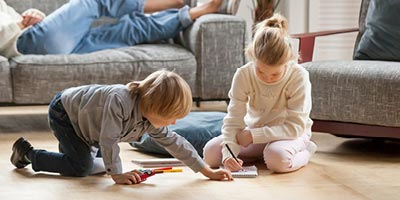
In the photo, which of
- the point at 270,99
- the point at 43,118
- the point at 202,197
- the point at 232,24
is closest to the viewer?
the point at 202,197

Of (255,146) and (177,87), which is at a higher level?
(177,87)

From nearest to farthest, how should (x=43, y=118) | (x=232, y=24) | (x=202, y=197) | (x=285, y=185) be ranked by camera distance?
1. (x=202, y=197)
2. (x=285, y=185)
3. (x=232, y=24)
4. (x=43, y=118)

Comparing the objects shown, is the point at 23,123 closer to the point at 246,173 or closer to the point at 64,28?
the point at 64,28

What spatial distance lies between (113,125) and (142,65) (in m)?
1.29

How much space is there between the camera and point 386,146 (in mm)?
3797

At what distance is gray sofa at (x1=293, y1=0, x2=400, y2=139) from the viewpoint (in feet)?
11.2

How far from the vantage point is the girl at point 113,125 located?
2.83 metres

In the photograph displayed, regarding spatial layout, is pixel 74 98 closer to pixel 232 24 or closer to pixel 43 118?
pixel 232 24

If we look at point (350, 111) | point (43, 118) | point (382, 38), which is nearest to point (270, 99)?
point (350, 111)

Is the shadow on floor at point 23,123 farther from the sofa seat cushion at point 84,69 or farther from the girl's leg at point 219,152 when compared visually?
the girl's leg at point 219,152

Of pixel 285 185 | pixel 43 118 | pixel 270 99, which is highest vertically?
pixel 270 99

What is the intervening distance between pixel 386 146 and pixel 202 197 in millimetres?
1360

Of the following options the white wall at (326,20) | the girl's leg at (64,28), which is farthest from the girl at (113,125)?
the white wall at (326,20)

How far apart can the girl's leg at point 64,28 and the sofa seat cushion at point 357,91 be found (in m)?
1.26
